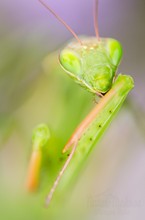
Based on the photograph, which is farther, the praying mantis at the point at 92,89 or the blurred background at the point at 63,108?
the blurred background at the point at 63,108

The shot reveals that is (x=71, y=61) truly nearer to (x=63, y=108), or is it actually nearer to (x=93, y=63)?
(x=93, y=63)

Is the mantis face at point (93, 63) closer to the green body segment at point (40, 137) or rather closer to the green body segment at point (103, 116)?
the green body segment at point (103, 116)

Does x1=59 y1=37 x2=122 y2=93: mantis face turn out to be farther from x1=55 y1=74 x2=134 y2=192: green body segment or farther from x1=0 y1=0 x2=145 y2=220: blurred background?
x1=0 y1=0 x2=145 y2=220: blurred background

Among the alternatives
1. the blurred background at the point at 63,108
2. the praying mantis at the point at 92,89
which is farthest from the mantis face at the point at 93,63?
the blurred background at the point at 63,108

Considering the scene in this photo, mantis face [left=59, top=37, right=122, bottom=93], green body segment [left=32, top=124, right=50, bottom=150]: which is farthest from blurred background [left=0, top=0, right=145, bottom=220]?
mantis face [left=59, top=37, right=122, bottom=93]

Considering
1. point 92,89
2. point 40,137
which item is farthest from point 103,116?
point 40,137

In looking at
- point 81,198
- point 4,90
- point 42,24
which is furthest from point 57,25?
point 81,198
